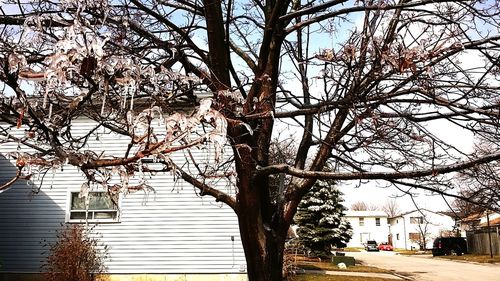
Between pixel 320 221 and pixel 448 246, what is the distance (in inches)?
774

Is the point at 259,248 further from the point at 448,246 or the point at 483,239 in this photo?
the point at 448,246

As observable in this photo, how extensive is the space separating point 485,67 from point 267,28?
2.01 meters

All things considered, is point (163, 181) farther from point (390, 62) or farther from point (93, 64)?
point (93, 64)

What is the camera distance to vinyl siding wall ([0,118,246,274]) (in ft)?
44.0

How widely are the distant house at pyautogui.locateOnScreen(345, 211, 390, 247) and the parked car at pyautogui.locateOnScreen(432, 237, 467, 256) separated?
4137cm

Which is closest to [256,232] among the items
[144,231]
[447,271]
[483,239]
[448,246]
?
[144,231]

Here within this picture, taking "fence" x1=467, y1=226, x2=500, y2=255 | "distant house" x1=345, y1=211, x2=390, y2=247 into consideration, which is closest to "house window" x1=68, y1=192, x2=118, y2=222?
"fence" x1=467, y1=226, x2=500, y2=255

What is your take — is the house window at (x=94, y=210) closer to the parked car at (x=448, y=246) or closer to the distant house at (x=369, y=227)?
the parked car at (x=448, y=246)

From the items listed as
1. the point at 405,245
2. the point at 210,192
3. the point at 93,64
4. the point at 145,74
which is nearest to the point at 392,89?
the point at 210,192

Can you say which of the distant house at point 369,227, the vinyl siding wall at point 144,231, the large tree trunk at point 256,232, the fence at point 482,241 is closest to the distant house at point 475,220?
the fence at point 482,241

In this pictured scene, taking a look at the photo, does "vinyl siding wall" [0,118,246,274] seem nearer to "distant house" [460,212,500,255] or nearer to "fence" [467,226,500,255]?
"distant house" [460,212,500,255]

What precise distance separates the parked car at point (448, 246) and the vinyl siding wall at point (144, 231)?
116 ft

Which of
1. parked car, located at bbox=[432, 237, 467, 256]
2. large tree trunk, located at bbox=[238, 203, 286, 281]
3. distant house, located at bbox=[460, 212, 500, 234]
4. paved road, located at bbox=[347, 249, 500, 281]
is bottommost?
paved road, located at bbox=[347, 249, 500, 281]

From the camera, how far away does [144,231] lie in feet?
44.9
